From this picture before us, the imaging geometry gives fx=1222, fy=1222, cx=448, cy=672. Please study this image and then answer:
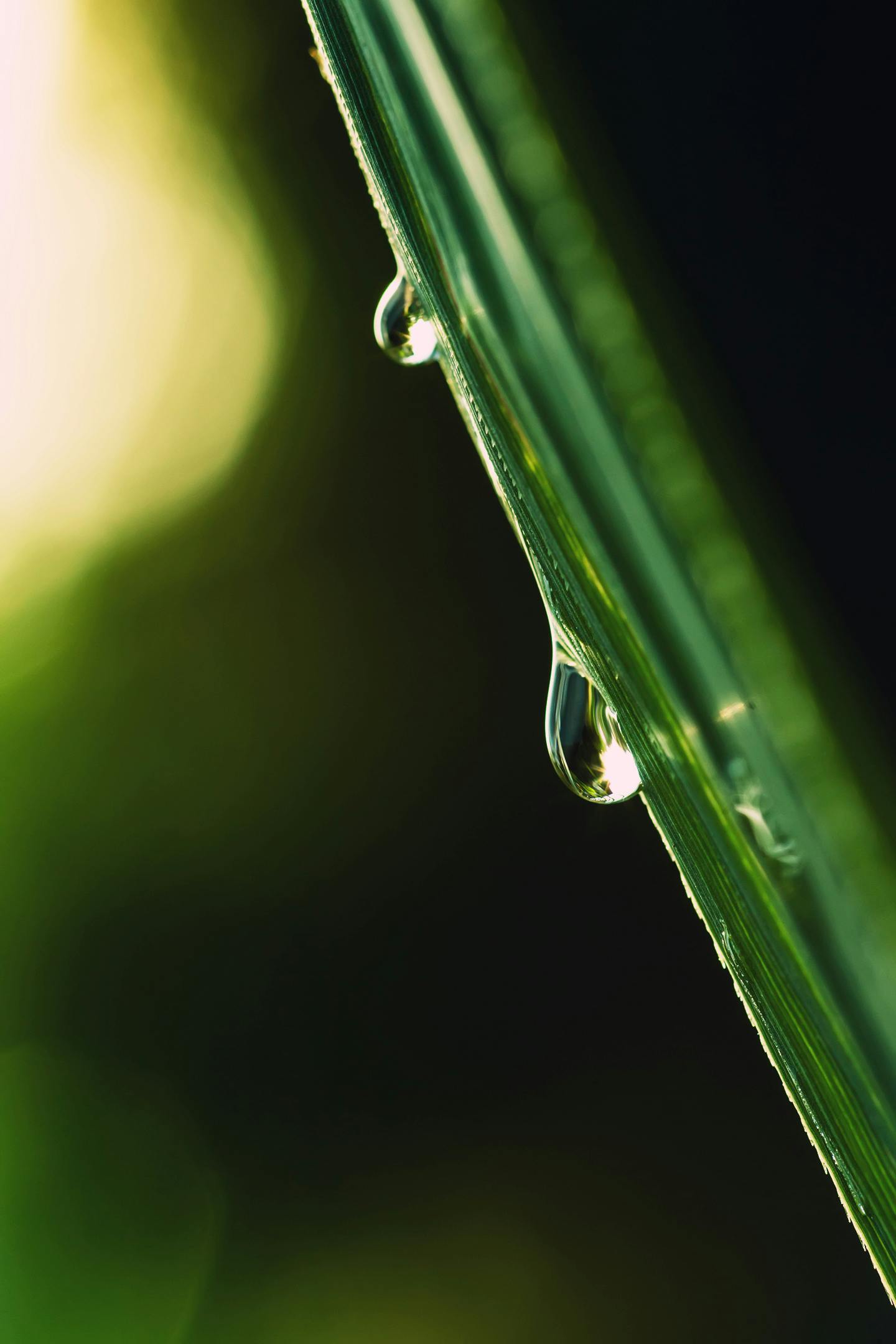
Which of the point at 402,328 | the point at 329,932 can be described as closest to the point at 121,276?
the point at 329,932

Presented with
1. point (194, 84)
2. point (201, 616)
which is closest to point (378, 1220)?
point (201, 616)

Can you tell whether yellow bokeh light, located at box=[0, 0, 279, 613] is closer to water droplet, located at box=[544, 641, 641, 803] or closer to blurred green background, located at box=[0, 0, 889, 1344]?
blurred green background, located at box=[0, 0, 889, 1344]

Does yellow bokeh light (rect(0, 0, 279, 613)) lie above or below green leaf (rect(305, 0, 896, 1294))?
above

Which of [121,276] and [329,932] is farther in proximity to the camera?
[121,276]

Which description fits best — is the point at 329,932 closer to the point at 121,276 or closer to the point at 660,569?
the point at 121,276

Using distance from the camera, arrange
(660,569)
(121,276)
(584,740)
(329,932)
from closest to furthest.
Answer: (660,569) → (584,740) → (329,932) → (121,276)

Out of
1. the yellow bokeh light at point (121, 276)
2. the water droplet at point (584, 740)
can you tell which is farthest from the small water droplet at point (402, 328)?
the yellow bokeh light at point (121, 276)

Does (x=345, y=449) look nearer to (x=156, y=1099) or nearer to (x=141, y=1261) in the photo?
(x=156, y=1099)

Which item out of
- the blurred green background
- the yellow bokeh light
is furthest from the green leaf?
the yellow bokeh light
